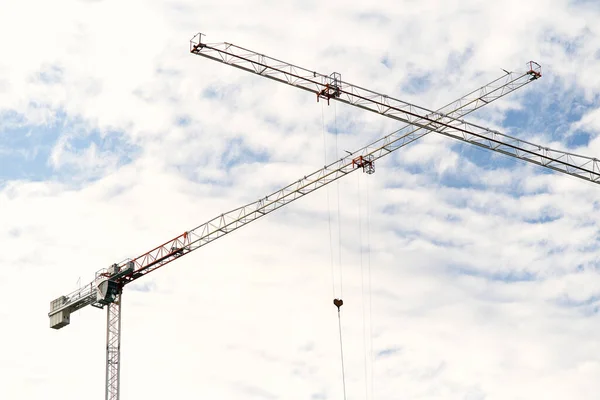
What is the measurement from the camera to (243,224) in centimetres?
19125

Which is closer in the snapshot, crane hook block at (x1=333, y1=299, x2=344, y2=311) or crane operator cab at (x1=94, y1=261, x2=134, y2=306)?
crane hook block at (x1=333, y1=299, x2=344, y2=311)

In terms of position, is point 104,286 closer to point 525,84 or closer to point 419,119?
point 419,119

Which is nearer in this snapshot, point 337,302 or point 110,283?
point 337,302

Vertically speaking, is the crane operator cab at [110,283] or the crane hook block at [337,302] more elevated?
the crane operator cab at [110,283]

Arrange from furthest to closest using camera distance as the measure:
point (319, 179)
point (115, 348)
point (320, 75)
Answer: point (115, 348) → point (319, 179) → point (320, 75)

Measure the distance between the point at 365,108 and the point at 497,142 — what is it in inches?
925

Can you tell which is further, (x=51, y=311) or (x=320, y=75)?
(x=51, y=311)

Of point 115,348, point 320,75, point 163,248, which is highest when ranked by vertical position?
point 320,75

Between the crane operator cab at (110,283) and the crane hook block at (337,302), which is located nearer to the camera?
the crane hook block at (337,302)

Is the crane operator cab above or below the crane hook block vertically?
above

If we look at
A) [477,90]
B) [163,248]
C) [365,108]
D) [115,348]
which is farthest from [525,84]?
[115,348]

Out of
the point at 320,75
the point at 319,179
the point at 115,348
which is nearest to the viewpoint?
the point at 320,75

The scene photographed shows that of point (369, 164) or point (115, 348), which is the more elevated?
point (369, 164)

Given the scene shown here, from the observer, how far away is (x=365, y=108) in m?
173
